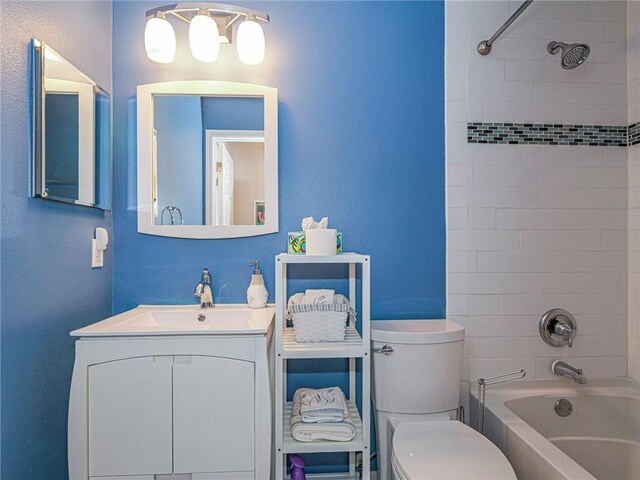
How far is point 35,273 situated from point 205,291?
2.03 ft

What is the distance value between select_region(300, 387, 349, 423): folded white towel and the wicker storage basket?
0.82ft

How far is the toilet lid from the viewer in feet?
3.70

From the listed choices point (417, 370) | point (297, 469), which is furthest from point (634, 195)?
point (297, 469)

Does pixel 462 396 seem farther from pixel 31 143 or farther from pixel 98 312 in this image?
pixel 31 143

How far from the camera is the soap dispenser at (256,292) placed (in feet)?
5.49

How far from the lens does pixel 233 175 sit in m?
1.69

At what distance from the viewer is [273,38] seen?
1.75 metres

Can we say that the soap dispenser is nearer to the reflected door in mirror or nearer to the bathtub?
the reflected door in mirror

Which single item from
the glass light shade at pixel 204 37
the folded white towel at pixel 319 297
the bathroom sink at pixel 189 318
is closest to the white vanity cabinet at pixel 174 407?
the bathroom sink at pixel 189 318

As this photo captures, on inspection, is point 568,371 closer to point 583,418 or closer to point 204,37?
point 583,418

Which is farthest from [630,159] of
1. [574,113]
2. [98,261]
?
[98,261]

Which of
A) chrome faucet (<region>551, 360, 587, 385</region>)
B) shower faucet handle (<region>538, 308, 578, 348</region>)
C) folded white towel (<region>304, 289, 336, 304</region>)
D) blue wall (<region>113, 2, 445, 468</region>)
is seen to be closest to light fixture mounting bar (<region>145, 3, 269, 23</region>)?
blue wall (<region>113, 2, 445, 468</region>)

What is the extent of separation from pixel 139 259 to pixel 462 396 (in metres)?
1.59

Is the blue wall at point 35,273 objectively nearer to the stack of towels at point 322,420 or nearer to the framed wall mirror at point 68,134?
the framed wall mirror at point 68,134
